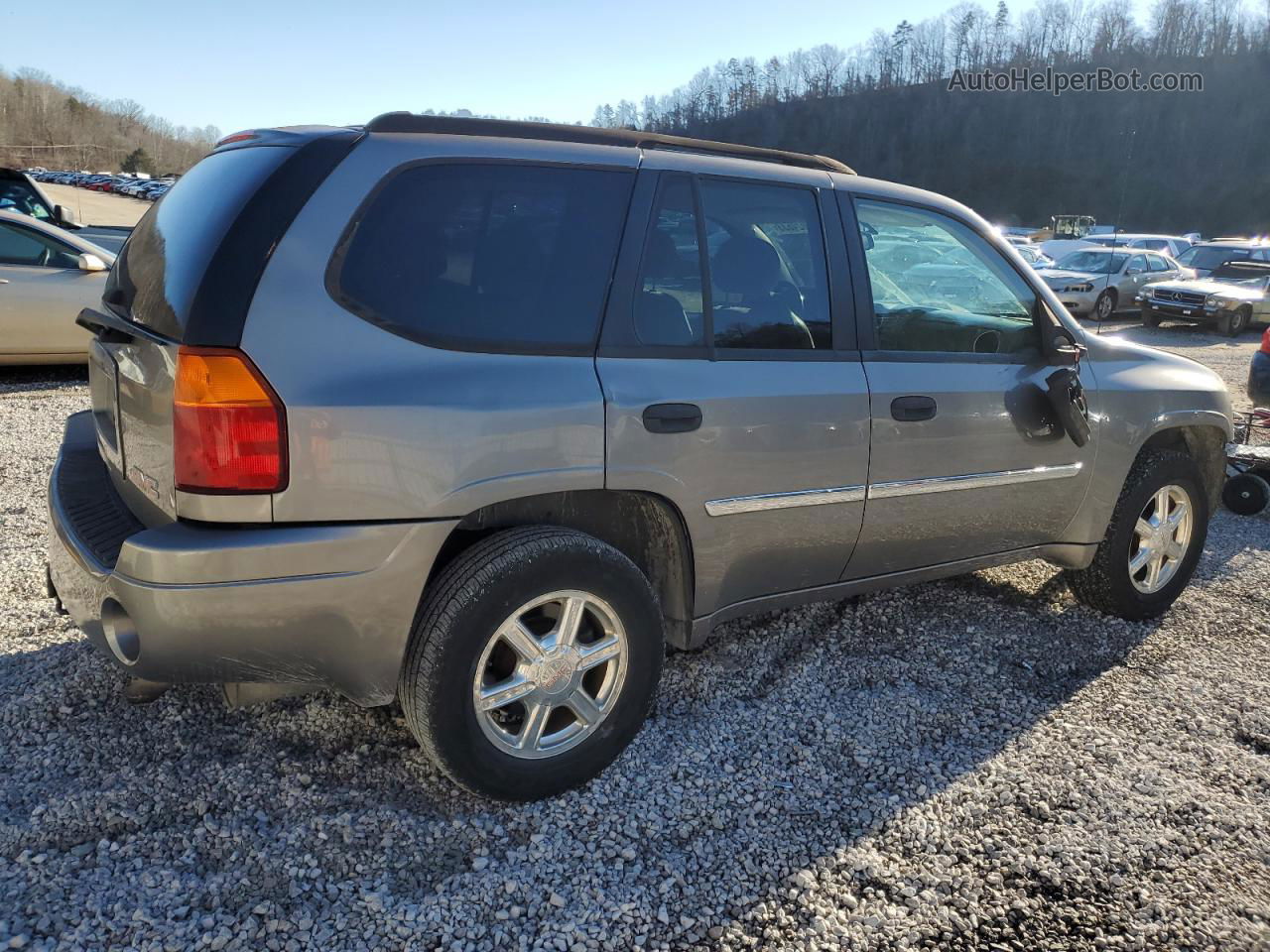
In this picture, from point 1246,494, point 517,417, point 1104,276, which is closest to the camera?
point 517,417

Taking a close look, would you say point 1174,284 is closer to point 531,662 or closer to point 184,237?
point 531,662

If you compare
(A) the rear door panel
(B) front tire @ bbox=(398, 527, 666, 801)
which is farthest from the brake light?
(A) the rear door panel

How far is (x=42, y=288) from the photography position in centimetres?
810

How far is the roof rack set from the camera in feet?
8.43

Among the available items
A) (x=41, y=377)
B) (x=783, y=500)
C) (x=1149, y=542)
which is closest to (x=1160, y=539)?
(x=1149, y=542)

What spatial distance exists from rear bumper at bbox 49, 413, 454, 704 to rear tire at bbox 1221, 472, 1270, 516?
578 centimetres

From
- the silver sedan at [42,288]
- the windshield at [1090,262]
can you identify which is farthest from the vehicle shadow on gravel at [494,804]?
the windshield at [1090,262]

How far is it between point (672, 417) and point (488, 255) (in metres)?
0.69

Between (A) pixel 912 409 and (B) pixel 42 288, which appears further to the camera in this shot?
(B) pixel 42 288

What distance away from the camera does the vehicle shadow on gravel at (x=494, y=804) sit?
2369 mm

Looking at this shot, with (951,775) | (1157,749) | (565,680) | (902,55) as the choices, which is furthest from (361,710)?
(902,55)

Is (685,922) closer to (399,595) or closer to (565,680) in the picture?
(565,680)

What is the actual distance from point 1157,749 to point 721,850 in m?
1.68
